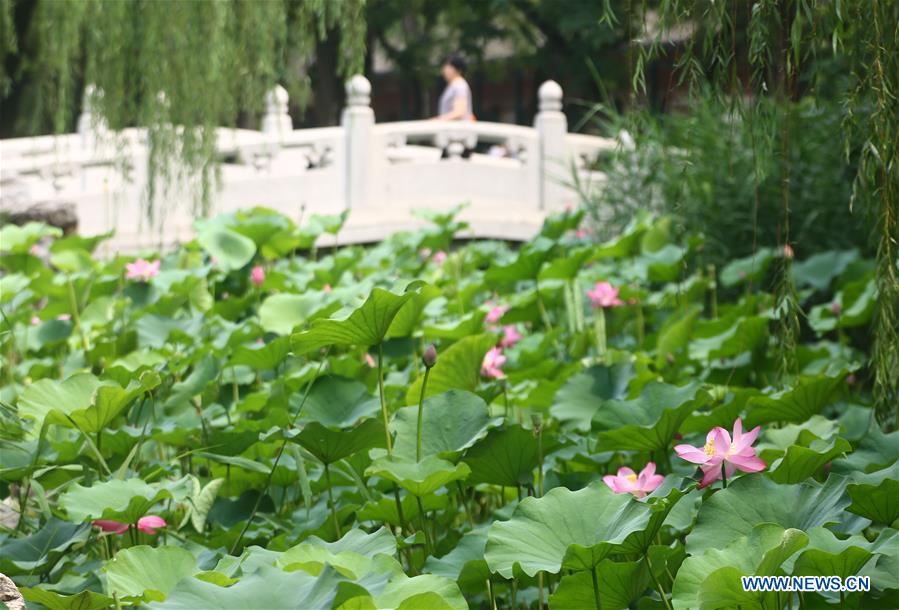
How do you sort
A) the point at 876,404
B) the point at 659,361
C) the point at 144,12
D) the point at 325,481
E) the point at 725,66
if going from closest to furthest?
the point at 725,66, the point at 876,404, the point at 325,481, the point at 659,361, the point at 144,12

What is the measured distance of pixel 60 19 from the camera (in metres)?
3.44

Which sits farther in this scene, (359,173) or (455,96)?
(455,96)

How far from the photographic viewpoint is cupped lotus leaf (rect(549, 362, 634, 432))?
187 centimetres

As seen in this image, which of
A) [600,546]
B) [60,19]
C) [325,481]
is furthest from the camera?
[60,19]

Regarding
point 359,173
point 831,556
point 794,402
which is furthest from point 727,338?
point 359,173

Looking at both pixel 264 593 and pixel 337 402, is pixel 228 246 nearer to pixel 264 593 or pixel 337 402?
pixel 337 402

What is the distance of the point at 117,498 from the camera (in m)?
1.44

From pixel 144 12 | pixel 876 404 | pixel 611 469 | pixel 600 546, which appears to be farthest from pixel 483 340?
pixel 144 12

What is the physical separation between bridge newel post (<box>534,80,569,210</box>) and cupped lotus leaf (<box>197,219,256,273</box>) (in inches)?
195

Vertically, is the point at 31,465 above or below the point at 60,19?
below

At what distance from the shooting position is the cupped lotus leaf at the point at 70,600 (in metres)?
1.16

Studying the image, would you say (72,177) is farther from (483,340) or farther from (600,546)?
(600,546)

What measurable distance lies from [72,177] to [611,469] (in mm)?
5377

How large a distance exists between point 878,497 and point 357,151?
6480 mm
